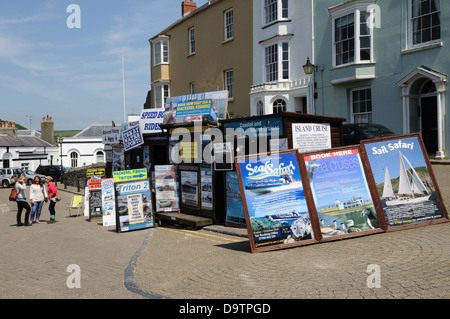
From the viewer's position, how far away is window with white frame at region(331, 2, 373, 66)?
20172 millimetres

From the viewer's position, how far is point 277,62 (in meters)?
24.6

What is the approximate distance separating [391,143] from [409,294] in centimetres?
461

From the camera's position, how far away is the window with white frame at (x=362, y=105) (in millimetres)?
20641

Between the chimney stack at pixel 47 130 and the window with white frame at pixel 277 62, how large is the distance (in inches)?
1856

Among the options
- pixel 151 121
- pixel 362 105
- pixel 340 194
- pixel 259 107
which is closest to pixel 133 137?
pixel 151 121

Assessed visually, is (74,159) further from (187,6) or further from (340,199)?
(340,199)

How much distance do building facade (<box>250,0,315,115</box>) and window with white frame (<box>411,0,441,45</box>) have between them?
5538 mm

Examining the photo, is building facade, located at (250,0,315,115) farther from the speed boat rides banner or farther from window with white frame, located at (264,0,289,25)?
the speed boat rides banner

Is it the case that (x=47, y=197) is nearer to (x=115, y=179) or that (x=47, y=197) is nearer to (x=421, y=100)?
(x=115, y=179)

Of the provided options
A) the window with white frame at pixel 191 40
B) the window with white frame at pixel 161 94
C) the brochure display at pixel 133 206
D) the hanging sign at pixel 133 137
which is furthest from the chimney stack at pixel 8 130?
the brochure display at pixel 133 206

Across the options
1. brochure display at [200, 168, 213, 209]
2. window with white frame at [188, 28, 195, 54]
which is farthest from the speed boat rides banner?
window with white frame at [188, 28, 195, 54]

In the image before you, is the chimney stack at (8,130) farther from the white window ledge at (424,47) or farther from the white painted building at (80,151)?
the white window ledge at (424,47)

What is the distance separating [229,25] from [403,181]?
22393mm

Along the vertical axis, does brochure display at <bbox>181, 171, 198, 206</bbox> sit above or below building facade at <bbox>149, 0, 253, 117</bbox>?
below
